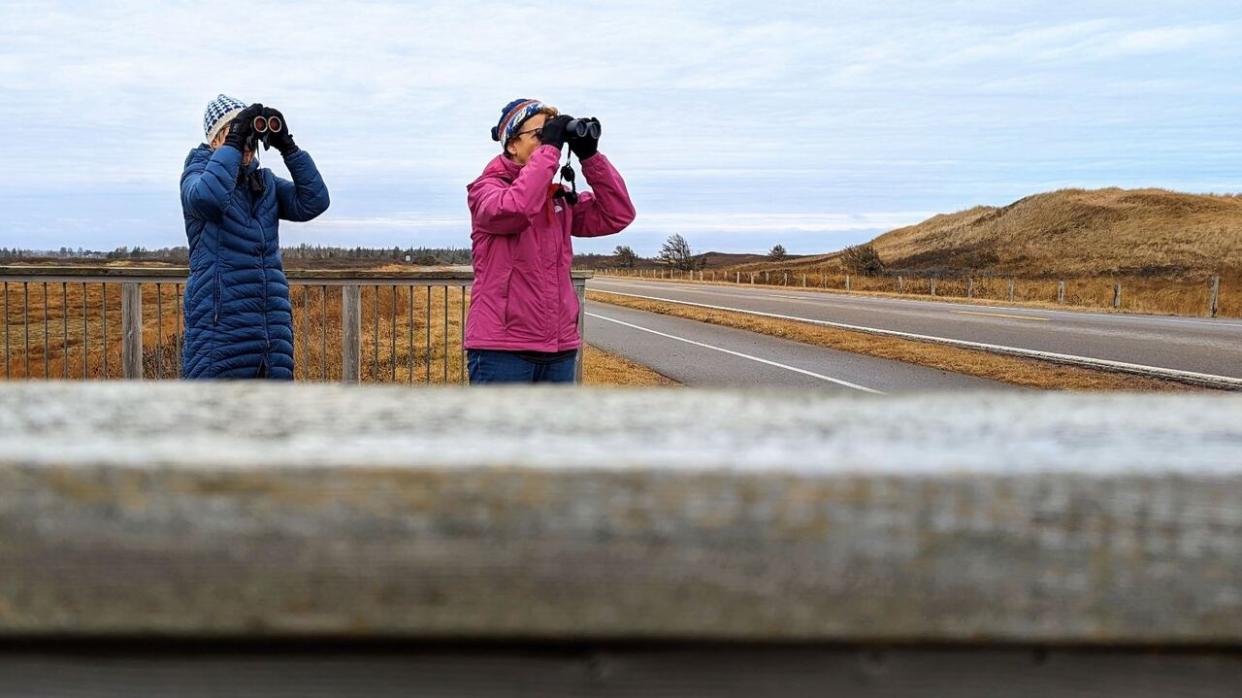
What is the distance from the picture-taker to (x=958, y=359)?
500 inches

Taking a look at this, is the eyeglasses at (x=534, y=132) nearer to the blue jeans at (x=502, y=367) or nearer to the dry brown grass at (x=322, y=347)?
the blue jeans at (x=502, y=367)

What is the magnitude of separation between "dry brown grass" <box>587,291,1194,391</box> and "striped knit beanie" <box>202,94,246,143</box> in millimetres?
8226

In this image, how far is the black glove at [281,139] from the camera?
482 centimetres

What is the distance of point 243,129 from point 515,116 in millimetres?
1304

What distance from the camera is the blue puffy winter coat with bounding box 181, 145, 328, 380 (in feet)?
14.9

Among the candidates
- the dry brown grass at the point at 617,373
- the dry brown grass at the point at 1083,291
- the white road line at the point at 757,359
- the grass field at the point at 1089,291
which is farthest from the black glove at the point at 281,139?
the grass field at the point at 1089,291

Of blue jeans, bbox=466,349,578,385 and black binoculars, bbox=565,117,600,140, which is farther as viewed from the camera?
black binoculars, bbox=565,117,600,140

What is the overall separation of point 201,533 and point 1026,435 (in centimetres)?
54

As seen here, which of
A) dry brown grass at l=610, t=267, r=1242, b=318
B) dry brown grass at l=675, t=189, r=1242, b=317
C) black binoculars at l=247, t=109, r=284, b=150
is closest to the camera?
black binoculars at l=247, t=109, r=284, b=150

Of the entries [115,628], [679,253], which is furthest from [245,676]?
[679,253]

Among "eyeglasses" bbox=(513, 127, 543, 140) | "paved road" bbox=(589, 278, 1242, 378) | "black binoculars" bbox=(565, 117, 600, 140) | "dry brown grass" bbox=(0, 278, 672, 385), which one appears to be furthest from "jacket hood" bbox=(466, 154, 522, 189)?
"paved road" bbox=(589, 278, 1242, 378)

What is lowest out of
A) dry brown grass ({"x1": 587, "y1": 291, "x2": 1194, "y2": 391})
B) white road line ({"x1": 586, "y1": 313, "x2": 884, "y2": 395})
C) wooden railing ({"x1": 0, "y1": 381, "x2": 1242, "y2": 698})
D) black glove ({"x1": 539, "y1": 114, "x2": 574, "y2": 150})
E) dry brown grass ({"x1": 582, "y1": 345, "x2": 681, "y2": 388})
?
dry brown grass ({"x1": 582, "y1": 345, "x2": 681, "y2": 388})

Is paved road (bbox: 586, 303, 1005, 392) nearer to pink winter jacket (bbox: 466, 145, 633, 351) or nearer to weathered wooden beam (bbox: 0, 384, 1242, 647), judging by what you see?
pink winter jacket (bbox: 466, 145, 633, 351)

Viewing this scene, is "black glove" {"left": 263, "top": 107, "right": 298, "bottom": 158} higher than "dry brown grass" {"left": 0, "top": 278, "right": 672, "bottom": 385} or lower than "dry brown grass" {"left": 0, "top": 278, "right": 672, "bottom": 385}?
higher
